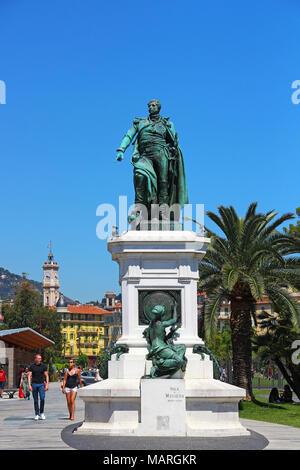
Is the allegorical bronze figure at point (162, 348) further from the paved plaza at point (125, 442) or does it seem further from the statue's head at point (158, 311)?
the paved plaza at point (125, 442)

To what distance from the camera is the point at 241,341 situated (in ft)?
81.1

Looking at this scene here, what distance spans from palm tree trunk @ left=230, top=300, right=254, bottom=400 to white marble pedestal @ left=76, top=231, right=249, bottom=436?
1348 centimetres

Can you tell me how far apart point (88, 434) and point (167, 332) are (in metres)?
2.17

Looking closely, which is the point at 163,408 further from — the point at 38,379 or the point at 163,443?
the point at 38,379

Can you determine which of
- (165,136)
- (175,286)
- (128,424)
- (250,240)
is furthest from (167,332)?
(250,240)

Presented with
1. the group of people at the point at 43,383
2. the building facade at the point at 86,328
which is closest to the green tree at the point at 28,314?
the group of people at the point at 43,383

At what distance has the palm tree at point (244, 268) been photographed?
23.3m

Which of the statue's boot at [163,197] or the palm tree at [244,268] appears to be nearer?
the statue's boot at [163,197]

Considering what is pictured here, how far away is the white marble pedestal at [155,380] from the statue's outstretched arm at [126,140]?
195 cm

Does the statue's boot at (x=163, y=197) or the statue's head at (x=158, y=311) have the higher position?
the statue's boot at (x=163, y=197)

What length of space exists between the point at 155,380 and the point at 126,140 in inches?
199

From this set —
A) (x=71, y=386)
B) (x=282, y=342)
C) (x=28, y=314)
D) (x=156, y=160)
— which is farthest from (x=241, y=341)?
(x=28, y=314)

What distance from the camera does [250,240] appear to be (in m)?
23.8
